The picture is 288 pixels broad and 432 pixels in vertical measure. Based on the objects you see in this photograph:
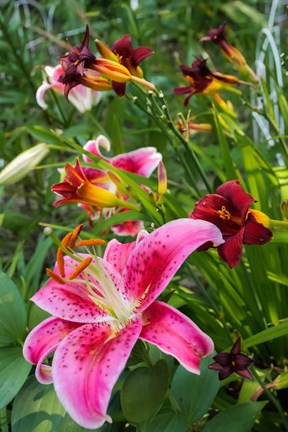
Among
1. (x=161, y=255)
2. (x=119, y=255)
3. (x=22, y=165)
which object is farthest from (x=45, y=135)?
(x=161, y=255)

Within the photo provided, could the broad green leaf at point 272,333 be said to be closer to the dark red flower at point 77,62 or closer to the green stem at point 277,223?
the green stem at point 277,223

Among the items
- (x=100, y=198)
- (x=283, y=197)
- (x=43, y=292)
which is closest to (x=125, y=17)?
(x=283, y=197)

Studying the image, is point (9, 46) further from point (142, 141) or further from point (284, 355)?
point (284, 355)

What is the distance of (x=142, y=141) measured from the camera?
4.70 feet

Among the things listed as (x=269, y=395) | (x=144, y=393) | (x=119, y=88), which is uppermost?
(x=119, y=88)

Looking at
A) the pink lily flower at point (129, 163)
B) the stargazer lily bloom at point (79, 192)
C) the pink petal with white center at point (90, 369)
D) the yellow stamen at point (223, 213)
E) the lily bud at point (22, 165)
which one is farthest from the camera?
the pink lily flower at point (129, 163)

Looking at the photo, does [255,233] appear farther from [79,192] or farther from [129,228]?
[129,228]

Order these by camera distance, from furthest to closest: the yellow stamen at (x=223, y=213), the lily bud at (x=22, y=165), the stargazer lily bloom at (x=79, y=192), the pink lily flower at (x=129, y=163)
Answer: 1. the pink lily flower at (x=129, y=163)
2. the lily bud at (x=22, y=165)
3. the stargazer lily bloom at (x=79, y=192)
4. the yellow stamen at (x=223, y=213)

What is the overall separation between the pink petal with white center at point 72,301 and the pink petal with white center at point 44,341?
0.04ft

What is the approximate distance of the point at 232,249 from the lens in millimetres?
537

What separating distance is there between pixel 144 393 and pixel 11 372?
222mm

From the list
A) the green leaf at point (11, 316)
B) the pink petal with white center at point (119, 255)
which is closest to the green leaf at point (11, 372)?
the green leaf at point (11, 316)

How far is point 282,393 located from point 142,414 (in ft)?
1.20

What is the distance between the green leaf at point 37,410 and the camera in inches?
A: 25.1
